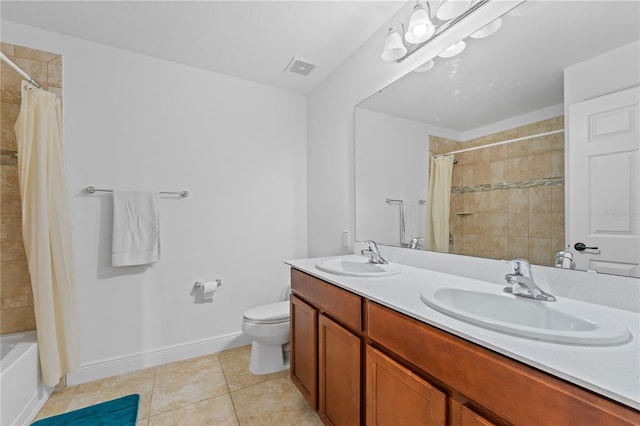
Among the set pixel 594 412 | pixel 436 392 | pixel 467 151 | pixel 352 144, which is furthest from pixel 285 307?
pixel 594 412

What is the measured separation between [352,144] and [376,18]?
2.64 feet

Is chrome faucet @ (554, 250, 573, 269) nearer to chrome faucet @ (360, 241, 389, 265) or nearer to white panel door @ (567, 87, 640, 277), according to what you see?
white panel door @ (567, 87, 640, 277)

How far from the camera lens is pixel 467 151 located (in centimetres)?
139

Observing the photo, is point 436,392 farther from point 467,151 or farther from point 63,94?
point 63,94

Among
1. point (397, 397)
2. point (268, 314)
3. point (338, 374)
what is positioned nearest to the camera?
point (397, 397)

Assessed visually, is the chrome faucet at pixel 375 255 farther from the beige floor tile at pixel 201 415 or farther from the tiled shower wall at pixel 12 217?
the tiled shower wall at pixel 12 217

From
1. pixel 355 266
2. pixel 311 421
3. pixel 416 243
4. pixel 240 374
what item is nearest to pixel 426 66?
pixel 416 243

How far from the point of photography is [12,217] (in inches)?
69.6

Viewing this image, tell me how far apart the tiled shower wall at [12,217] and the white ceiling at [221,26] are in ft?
0.85

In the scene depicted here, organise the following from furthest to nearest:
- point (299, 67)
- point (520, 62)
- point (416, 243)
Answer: point (299, 67) → point (416, 243) → point (520, 62)

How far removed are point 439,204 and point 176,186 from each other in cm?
192

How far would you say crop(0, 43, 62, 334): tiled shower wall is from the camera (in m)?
1.75

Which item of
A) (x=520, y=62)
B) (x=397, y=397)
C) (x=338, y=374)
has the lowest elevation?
(x=338, y=374)

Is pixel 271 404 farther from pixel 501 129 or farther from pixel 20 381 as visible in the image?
pixel 501 129
